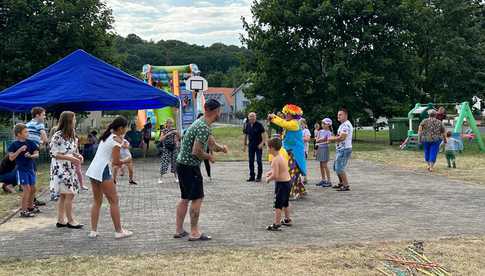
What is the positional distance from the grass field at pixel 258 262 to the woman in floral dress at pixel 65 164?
5.72ft

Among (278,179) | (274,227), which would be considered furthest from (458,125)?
(274,227)

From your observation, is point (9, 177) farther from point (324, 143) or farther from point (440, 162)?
point (440, 162)

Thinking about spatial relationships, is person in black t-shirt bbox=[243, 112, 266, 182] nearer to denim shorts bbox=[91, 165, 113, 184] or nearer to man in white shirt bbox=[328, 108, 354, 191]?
man in white shirt bbox=[328, 108, 354, 191]

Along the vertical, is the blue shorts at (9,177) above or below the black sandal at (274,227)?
above

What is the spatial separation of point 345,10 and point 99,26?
42.5ft

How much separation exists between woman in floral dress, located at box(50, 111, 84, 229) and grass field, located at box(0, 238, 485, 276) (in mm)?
1745

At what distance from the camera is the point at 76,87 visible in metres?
14.6

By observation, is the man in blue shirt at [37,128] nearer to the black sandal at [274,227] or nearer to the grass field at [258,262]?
the grass field at [258,262]

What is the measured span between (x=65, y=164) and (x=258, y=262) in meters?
3.49

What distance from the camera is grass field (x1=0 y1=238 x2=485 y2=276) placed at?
5.40 m

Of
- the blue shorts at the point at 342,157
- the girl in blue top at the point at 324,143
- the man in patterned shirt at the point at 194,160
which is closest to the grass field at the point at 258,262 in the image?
the man in patterned shirt at the point at 194,160

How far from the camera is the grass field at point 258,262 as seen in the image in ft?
17.7

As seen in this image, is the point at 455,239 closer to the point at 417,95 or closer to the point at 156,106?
the point at 156,106

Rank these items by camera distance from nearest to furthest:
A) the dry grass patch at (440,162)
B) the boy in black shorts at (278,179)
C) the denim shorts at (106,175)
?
1. the denim shorts at (106,175)
2. the boy in black shorts at (278,179)
3. the dry grass patch at (440,162)
